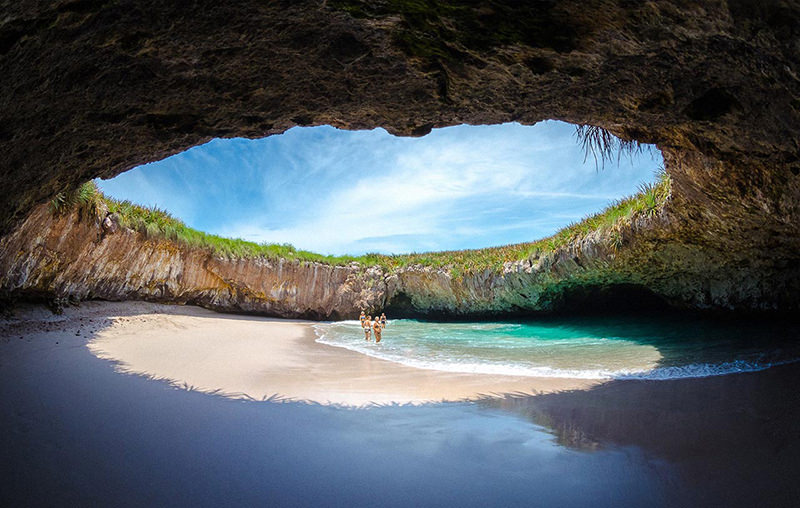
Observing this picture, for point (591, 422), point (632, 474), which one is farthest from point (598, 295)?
point (632, 474)

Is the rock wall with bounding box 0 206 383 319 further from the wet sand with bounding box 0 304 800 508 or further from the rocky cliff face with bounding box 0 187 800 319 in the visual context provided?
the wet sand with bounding box 0 304 800 508

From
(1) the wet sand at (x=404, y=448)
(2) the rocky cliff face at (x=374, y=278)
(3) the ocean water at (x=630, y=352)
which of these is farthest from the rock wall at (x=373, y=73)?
(2) the rocky cliff face at (x=374, y=278)

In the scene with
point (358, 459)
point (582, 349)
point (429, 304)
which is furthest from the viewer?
point (429, 304)

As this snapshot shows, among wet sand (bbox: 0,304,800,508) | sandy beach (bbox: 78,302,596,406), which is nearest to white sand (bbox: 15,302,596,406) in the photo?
sandy beach (bbox: 78,302,596,406)

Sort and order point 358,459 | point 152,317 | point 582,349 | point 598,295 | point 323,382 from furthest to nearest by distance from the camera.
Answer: point 598,295 < point 152,317 < point 582,349 < point 323,382 < point 358,459

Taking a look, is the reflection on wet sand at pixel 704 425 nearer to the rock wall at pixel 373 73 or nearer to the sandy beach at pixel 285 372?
the sandy beach at pixel 285 372

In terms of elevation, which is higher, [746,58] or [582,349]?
[746,58]

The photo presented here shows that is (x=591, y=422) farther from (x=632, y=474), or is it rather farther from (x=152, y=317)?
(x=152, y=317)

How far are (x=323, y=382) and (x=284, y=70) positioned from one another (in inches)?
131

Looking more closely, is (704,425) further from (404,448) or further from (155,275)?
(155,275)

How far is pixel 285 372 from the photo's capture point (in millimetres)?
4961

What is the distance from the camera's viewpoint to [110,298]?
995 centimetres

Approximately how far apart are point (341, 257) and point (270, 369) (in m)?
12.4

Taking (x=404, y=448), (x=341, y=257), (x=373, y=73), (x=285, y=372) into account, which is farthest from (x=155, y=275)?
(x=404, y=448)
